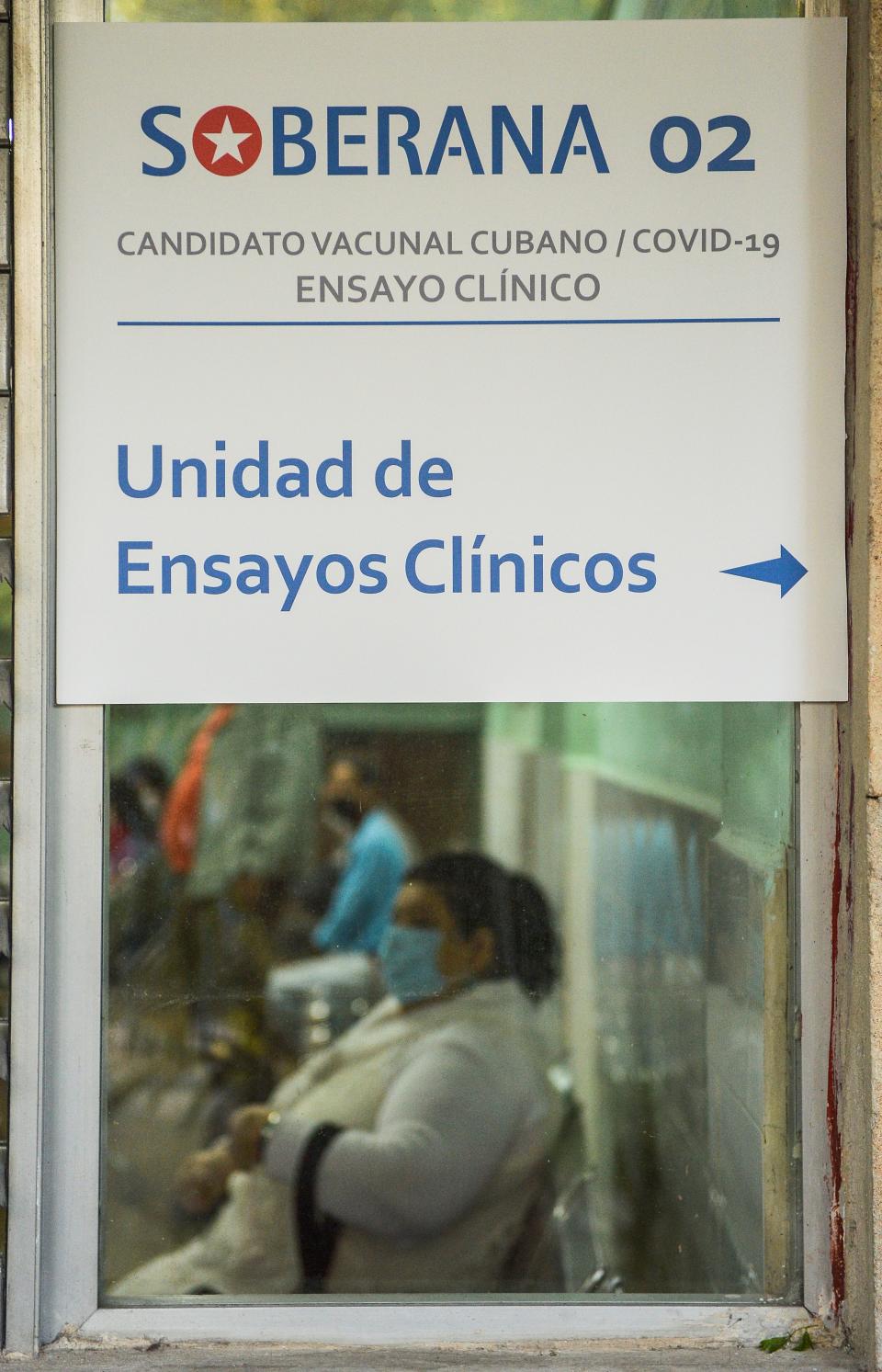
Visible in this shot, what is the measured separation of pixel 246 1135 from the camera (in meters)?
Answer: 2.74

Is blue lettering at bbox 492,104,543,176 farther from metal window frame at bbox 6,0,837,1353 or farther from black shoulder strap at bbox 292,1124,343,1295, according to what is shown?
black shoulder strap at bbox 292,1124,343,1295

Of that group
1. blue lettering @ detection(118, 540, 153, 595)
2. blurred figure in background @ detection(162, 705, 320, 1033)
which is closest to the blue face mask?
blurred figure in background @ detection(162, 705, 320, 1033)

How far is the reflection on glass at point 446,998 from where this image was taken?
8.97ft

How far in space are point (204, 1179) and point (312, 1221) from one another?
0.25 meters

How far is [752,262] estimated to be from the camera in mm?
2693

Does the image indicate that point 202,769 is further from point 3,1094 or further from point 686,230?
point 686,230

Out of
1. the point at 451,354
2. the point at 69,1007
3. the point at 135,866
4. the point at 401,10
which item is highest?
the point at 401,10

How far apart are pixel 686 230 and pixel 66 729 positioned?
1713 mm

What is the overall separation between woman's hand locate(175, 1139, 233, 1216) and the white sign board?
→ 3.32 ft

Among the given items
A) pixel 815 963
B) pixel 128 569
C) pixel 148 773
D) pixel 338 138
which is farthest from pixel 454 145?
pixel 815 963

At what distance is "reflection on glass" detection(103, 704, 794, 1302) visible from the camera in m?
2.73

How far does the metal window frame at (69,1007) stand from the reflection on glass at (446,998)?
0.05 m

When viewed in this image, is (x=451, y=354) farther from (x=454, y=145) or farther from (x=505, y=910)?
(x=505, y=910)

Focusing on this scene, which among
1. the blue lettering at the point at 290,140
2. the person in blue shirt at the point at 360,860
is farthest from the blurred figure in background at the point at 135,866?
the blue lettering at the point at 290,140
